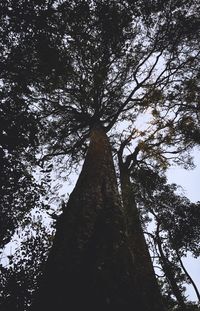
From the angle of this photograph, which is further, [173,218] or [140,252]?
[173,218]

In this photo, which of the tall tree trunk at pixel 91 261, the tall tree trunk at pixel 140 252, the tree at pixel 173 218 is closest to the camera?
the tall tree trunk at pixel 91 261

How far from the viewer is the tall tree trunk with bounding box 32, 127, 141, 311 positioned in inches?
76.9

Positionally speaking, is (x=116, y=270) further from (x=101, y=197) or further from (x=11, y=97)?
(x=11, y=97)

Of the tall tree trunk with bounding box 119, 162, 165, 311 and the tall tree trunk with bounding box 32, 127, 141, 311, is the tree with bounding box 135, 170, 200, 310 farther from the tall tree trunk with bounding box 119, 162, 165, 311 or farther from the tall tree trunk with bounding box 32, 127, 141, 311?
the tall tree trunk with bounding box 32, 127, 141, 311

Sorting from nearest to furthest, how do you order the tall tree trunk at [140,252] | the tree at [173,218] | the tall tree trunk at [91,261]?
the tall tree trunk at [91,261] < the tall tree trunk at [140,252] < the tree at [173,218]

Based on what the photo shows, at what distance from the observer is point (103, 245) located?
106 inches

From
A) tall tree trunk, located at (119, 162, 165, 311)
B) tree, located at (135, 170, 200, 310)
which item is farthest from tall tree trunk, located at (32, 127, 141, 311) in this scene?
tree, located at (135, 170, 200, 310)

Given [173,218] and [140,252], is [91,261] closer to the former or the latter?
[140,252]

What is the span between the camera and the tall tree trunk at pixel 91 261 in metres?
1.95

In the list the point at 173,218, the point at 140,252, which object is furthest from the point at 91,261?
the point at 173,218

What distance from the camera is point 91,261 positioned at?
2.41 meters

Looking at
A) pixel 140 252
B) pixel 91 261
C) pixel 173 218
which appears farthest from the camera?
pixel 173 218

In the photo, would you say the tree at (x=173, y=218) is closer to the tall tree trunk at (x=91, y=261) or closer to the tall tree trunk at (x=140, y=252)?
the tall tree trunk at (x=140, y=252)

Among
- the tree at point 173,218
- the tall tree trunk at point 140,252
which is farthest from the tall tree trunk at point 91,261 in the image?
the tree at point 173,218
